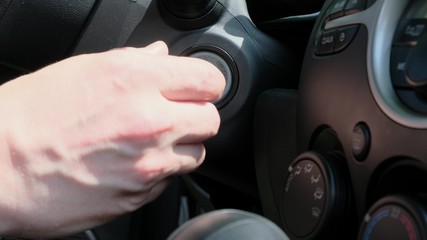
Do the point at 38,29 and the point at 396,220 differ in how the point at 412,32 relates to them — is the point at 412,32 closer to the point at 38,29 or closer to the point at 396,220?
the point at 396,220

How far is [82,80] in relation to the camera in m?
0.46

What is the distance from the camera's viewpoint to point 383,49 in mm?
495

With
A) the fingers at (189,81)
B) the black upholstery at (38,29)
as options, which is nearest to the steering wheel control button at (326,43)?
the fingers at (189,81)

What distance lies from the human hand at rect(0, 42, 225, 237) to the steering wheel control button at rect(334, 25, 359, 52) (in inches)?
5.1

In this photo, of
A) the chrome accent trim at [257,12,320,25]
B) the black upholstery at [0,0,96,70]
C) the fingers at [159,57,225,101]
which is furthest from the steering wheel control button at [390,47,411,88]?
the black upholstery at [0,0,96,70]

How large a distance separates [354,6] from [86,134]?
0.79 ft

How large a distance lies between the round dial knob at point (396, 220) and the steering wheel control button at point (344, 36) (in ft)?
0.52

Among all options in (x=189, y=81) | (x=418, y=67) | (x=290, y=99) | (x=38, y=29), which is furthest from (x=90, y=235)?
(x=418, y=67)

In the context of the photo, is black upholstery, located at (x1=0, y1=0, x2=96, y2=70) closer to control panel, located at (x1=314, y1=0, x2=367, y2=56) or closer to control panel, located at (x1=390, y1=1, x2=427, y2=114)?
control panel, located at (x1=314, y1=0, x2=367, y2=56)

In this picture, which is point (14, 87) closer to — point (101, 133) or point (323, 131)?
point (101, 133)

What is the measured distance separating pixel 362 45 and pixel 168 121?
16cm

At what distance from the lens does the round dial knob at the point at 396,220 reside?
40cm

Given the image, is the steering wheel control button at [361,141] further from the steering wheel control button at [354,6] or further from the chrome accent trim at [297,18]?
the chrome accent trim at [297,18]

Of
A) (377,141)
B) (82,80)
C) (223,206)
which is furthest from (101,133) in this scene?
(223,206)
